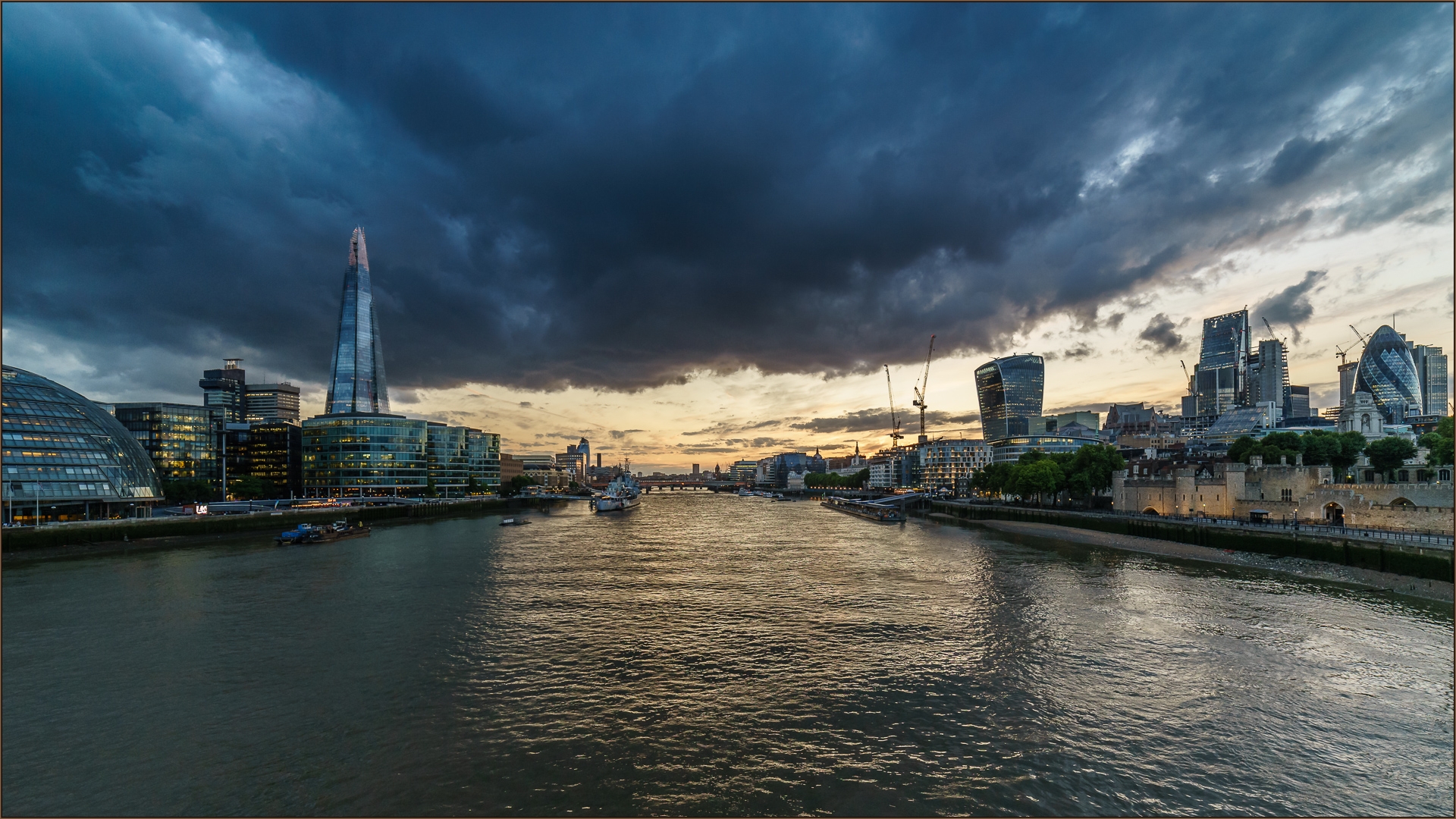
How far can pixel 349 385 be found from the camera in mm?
191000

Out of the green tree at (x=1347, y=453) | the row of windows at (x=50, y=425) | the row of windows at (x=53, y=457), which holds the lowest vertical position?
the green tree at (x=1347, y=453)

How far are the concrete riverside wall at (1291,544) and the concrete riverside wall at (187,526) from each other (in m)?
112

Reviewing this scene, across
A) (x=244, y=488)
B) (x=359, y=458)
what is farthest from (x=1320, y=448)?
(x=359, y=458)

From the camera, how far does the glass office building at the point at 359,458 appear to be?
16888 cm

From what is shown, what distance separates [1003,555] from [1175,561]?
15.5m

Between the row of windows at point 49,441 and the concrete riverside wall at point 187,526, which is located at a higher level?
the row of windows at point 49,441

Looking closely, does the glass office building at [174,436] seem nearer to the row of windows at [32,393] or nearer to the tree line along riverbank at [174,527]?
the tree line along riverbank at [174,527]

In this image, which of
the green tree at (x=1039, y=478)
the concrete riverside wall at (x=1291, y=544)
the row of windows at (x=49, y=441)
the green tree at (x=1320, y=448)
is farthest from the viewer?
the green tree at (x=1039, y=478)

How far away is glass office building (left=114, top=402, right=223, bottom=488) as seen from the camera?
521 feet

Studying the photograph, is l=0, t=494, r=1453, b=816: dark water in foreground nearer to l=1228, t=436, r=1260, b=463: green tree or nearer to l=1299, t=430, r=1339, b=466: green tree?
l=1299, t=430, r=1339, b=466: green tree

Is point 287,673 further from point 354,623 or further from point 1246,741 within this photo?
point 1246,741

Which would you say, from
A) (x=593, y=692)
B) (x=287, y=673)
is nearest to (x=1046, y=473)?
(x=593, y=692)

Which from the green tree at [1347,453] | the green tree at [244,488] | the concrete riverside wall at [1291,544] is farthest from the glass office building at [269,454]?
the green tree at [1347,453]

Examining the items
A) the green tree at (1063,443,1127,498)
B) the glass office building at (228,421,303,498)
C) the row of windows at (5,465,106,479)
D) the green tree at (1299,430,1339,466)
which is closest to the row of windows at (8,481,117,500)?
the row of windows at (5,465,106,479)
